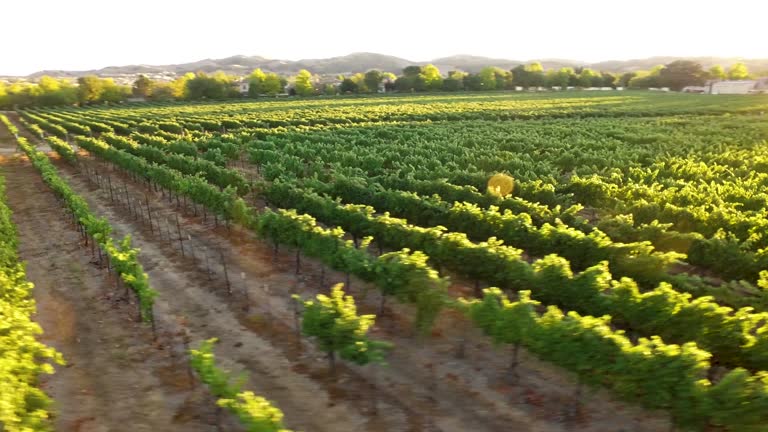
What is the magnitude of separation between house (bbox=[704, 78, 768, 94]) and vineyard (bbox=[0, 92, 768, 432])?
405 feet

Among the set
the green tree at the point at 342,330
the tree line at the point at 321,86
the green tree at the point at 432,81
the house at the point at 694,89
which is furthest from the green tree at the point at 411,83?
the green tree at the point at 342,330

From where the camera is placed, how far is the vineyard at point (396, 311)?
977 cm

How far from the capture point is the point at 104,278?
56.4 feet

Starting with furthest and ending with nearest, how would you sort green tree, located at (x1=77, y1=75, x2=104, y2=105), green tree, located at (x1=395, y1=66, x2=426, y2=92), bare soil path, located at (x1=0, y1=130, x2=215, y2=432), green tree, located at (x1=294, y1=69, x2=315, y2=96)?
green tree, located at (x1=395, y1=66, x2=426, y2=92)
green tree, located at (x1=294, y1=69, x2=315, y2=96)
green tree, located at (x1=77, y1=75, x2=104, y2=105)
bare soil path, located at (x1=0, y1=130, x2=215, y2=432)

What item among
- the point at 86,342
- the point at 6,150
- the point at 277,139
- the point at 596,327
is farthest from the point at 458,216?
the point at 6,150

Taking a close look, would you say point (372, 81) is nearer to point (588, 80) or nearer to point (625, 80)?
point (588, 80)

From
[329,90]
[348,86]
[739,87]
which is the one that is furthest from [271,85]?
[739,87]

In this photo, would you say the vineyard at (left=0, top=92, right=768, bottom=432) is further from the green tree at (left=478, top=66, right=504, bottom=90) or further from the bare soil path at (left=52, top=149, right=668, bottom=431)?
the green tree at (left=478, top=66, right=504, bottom=90)

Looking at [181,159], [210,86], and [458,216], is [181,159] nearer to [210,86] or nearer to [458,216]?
[458,216]

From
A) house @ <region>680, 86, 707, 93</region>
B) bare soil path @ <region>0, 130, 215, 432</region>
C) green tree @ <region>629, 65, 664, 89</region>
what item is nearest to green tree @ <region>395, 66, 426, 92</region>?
green tree @ <region>629, 65, 664, 89</region>

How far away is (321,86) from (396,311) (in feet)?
461

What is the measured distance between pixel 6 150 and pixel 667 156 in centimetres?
6104

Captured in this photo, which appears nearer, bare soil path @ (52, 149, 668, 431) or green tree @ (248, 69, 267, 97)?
bare soil path @ (52, 149, 668, 431)

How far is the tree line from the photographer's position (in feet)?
382
